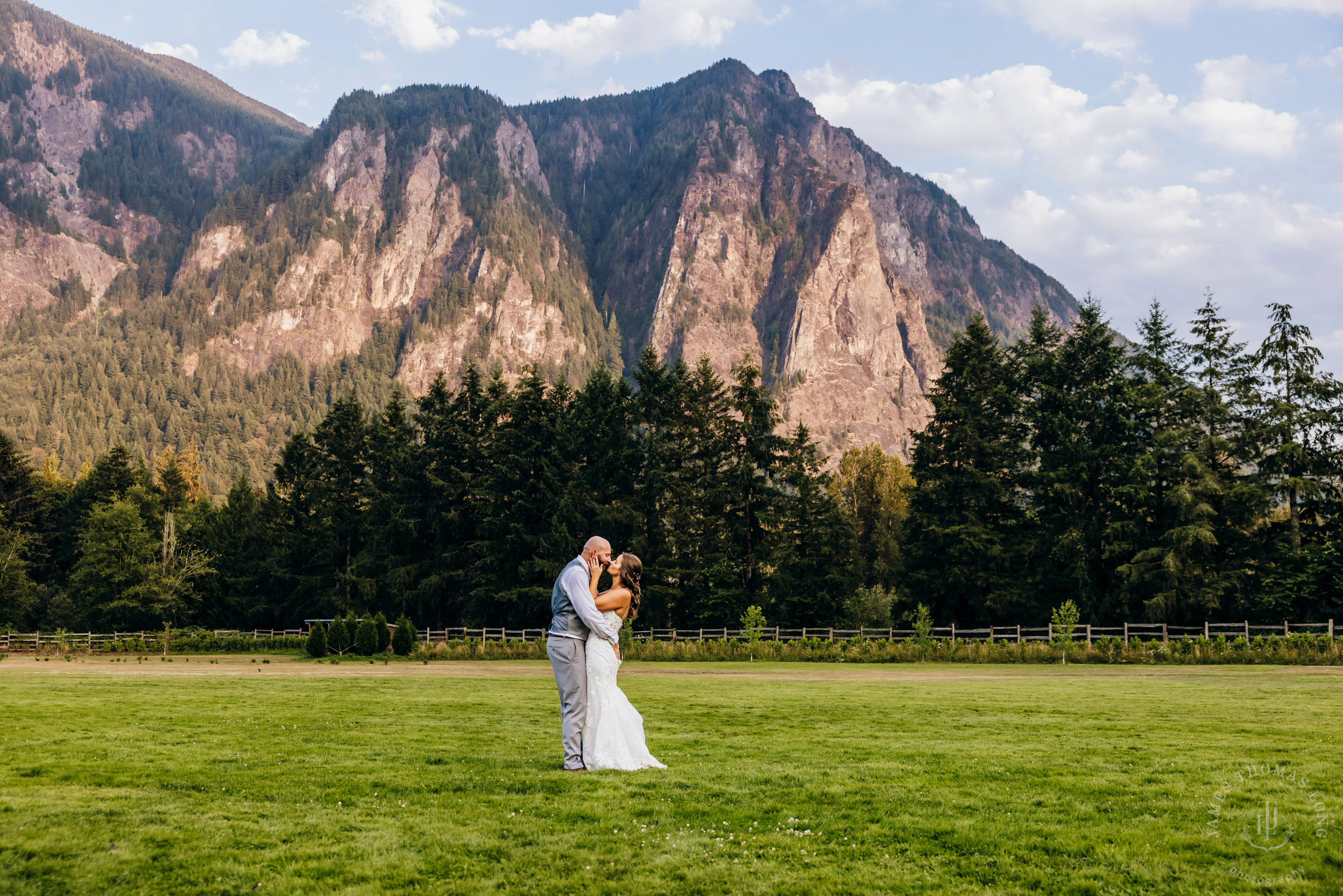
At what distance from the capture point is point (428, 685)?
27078mm

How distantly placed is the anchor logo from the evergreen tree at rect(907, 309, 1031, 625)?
42332mm

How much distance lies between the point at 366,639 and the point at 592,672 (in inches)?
1501

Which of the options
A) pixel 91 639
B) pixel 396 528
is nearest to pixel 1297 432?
pixel 396 528

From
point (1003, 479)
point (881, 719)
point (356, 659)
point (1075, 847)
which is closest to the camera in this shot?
point (1075, 847)

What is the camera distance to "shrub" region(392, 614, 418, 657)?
45656 millimetres

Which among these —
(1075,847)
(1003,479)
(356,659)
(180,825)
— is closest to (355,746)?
(180,825)

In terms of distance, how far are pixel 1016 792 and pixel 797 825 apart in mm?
2731

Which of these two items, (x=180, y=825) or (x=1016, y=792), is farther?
(x=1016, y=792)

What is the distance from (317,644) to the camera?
45188mm

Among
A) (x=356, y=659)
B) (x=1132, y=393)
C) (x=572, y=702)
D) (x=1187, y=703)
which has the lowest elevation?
(x=356, y=659)

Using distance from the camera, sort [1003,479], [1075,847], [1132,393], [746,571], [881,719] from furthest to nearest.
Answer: [746,571], [1003,479], [1132,393], [881,719], [1075,847]

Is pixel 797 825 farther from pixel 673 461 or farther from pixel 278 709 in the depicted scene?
pixel 673 461

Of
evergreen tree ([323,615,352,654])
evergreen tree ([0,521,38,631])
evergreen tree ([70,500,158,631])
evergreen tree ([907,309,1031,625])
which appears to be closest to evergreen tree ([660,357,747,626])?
evergreen tree ([907,309,1031,625])

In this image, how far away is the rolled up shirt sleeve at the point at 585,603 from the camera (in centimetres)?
1116
